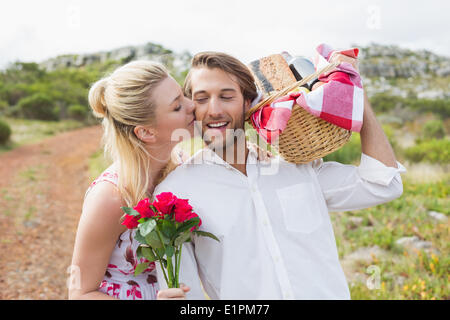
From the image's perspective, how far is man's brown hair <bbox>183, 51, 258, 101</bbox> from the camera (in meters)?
1.97

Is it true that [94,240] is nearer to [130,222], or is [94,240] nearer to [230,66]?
[130,222]

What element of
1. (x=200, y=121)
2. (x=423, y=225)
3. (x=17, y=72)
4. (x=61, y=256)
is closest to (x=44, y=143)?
(x=61, y=256)

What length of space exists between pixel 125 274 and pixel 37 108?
23822 millimetres

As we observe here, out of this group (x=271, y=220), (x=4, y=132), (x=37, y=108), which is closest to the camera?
(x=271, y=220)

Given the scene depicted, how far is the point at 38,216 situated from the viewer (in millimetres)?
7902

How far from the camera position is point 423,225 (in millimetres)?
5387

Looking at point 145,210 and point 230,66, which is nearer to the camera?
point 145,210

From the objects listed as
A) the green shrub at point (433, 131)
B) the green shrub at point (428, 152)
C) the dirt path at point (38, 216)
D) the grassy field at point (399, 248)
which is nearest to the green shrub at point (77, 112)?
the dirt path at point (38, 216)

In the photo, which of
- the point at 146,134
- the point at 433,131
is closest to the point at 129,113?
the point at 146,134

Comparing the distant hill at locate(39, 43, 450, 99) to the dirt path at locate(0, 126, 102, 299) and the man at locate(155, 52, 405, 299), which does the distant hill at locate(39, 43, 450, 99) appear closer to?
the dirt path at locate(0, 126, 102, 299)

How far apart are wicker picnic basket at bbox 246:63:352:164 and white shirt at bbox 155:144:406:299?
0.21 meters

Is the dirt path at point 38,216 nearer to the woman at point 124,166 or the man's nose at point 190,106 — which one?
the woman at point 124,166

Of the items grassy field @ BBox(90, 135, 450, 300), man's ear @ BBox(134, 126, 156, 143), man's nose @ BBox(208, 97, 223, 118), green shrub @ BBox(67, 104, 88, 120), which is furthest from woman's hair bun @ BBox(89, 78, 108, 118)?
green shrub @ BBox(67, 104, 88, 120)
